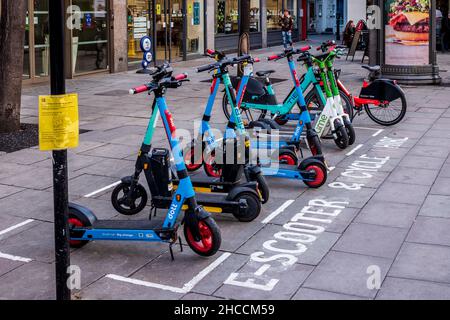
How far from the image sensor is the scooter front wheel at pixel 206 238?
5496 millimetres

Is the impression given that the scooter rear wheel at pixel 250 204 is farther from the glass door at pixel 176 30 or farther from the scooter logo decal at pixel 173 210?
the glass door at pixel 176 30

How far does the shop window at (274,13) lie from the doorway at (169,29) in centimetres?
850

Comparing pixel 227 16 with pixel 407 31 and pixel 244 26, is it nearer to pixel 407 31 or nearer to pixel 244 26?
pixel 244 26

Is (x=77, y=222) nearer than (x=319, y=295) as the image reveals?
No

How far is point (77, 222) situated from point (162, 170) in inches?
37.5

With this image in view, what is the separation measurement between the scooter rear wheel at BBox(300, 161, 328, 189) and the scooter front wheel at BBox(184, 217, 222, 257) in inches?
93.2

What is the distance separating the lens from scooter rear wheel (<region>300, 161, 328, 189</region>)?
7621 mm

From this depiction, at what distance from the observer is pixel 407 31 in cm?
1625

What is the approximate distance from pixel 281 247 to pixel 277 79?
1274cm

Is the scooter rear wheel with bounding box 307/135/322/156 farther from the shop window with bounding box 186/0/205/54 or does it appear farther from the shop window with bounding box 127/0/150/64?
the shop window with bounding box 186/0/205/54

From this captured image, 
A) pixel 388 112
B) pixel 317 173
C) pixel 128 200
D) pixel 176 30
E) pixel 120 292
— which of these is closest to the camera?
pixel 120 292

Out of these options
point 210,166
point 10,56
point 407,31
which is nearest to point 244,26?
point 407,31

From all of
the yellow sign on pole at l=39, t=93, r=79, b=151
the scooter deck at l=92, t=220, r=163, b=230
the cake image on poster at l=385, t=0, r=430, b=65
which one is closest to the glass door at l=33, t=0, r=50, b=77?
the cake image on poster at l=385, t=0, r=430, b=65

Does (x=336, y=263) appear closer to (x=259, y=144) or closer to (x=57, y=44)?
(x=57, y=44)
